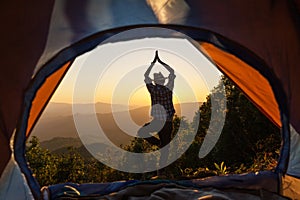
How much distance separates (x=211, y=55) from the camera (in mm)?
2264

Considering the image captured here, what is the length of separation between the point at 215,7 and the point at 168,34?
0.41 m

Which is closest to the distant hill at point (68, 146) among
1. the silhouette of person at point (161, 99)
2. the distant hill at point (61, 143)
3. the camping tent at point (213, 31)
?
the distant hill at point (61, 143)

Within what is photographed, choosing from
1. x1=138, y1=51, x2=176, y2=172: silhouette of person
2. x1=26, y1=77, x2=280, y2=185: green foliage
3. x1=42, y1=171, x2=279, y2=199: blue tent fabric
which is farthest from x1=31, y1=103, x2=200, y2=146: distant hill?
x1=42, y1=171, x2=279, y2=199: blue tent fabric

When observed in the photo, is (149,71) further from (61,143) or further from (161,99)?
(61,143)

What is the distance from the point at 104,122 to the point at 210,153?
1.45 m

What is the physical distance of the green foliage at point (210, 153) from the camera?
456 cm

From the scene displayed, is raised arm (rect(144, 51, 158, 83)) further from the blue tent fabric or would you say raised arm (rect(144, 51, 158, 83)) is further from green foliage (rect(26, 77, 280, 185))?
green foliage (rect(26, 77, 280, 185))

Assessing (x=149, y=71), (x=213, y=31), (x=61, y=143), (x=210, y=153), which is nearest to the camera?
(x=213, y=31)

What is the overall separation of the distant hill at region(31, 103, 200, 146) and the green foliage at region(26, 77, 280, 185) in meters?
0.19

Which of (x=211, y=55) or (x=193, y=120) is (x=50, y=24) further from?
(x=193, y=120)

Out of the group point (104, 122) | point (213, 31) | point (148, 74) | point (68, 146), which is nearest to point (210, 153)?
point (104, 122)

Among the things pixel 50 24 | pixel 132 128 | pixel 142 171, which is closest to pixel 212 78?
pixel 132 128

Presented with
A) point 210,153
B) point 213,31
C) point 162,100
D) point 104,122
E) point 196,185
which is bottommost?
point 210,153

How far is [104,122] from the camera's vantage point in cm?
499
